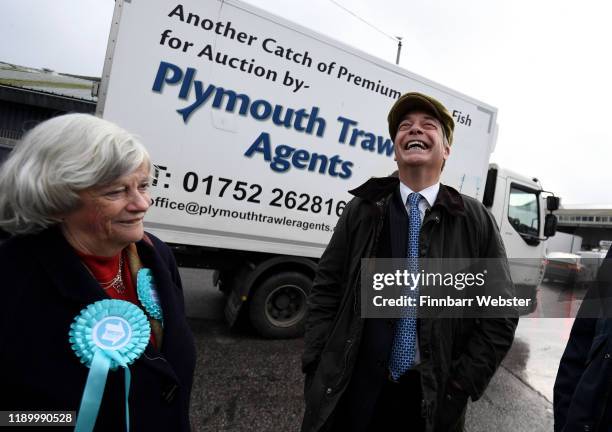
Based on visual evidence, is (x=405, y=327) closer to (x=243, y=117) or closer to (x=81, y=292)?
(x=81, y=292)

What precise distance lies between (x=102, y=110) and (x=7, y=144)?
56.4 feet

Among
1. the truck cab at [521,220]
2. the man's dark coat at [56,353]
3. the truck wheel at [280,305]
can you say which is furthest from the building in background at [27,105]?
the man's dark coat at [56,353]

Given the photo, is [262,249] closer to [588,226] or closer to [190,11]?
[190,11]

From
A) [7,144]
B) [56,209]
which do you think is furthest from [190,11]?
[7,144]

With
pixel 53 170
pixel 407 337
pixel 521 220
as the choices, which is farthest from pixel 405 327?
pixel 521 220

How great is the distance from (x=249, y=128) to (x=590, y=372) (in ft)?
9.90

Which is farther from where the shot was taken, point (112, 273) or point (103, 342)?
point (112, 273)

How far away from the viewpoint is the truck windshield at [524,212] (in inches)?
198

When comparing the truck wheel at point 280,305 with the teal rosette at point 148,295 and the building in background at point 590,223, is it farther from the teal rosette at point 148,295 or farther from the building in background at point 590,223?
the building in background at point 590,223

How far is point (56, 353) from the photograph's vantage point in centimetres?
87

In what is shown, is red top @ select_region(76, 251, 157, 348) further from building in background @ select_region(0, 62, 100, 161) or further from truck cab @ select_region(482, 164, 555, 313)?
building in background @ select_region(0, 62, 100, 161)

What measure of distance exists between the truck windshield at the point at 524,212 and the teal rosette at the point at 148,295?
206 inches

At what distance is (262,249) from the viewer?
3588 millimetres

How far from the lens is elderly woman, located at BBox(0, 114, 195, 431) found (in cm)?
85
